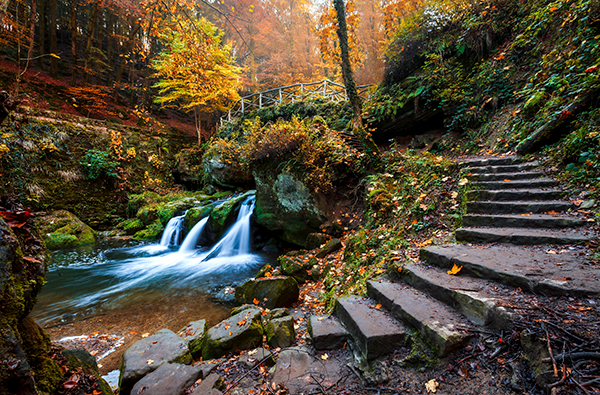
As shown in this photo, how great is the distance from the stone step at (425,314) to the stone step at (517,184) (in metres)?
2.56

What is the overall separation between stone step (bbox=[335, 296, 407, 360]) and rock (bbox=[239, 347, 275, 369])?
2.91 feet

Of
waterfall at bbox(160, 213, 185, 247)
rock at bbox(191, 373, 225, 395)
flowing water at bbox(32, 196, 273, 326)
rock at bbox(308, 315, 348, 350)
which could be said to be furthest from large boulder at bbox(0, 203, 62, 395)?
waterfall at bbox(160, 213, 185, 247)

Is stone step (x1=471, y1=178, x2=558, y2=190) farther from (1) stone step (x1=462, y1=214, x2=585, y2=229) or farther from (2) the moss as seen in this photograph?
(2) the moss

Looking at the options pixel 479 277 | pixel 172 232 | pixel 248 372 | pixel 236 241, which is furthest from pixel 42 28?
pixel 479 277

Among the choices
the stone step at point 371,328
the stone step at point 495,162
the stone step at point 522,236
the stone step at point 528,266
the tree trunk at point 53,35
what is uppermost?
the tree trunk at point 53,35

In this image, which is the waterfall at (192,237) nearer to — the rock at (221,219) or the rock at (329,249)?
the rock at (221,219)

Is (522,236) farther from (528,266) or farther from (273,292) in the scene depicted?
(273,292)

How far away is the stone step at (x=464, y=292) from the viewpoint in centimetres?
165

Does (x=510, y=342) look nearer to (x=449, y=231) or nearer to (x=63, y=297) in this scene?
(x=449, y=231)

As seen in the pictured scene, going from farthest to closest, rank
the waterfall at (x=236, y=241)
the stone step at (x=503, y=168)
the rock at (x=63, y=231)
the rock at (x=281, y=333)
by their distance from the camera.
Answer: the rock at (x=63, y=231) → the waterfall at (x=236, y=241) → the stone step at (x=503, y=168) → the rock at (x=281, y=333)

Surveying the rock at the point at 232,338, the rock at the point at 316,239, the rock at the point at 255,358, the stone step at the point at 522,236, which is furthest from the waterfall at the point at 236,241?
the stone step at the point at 522,236

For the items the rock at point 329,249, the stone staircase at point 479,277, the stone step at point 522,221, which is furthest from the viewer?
the rock at point 329,249

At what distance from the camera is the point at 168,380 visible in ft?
7.32

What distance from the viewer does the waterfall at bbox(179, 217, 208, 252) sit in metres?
8.86
